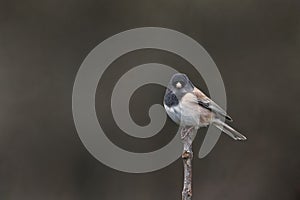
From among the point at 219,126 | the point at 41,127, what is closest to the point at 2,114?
the point at 41,127

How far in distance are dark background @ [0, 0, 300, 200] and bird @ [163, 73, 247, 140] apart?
5.11 feet

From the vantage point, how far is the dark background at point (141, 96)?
4090mm

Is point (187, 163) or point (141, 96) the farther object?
point (141, 96)

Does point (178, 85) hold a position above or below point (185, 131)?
above

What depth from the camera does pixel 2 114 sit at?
4.17m

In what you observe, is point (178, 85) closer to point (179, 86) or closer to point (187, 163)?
point (179, 86)

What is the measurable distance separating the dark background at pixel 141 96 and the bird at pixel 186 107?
156cm

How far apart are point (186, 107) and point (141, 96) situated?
5.61 ft

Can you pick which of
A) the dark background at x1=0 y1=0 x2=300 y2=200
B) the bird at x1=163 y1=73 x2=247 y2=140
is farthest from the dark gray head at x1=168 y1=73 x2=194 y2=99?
the dark background at x1=0 y1=0 x2=300 y2=200

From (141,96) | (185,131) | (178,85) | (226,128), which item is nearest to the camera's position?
(185,131)

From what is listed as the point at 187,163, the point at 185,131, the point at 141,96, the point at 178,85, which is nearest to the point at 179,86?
the point at 178,85

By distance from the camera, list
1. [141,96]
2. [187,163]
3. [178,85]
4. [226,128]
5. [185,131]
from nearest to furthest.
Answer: [187,163] < [185,131] < [178,85] < [226,128] < [141,96]

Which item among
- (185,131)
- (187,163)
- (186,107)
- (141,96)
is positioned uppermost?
(141,96)

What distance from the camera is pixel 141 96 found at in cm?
413
